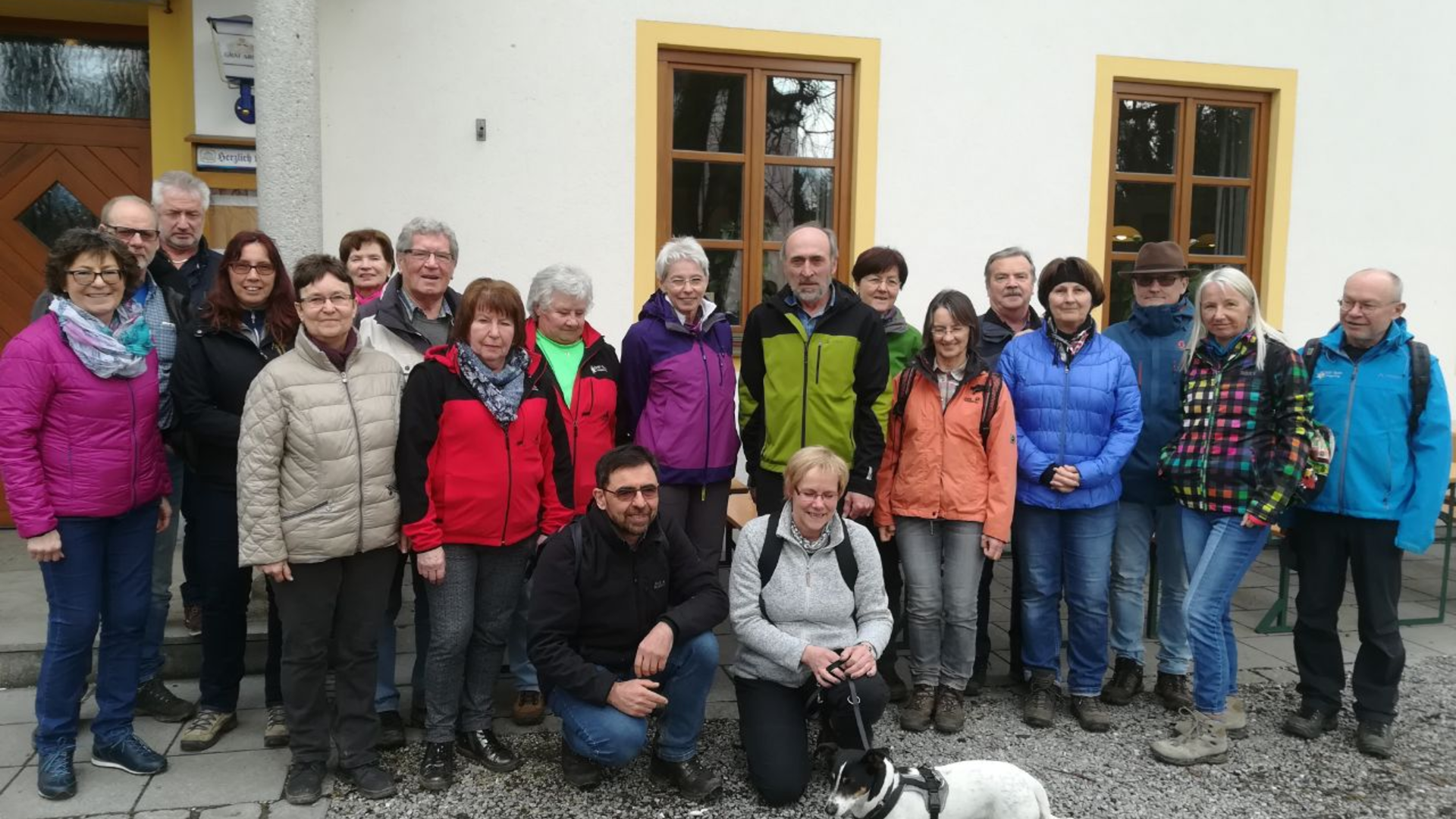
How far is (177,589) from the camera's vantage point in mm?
4922

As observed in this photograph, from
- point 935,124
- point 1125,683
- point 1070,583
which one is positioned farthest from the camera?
point 935,124

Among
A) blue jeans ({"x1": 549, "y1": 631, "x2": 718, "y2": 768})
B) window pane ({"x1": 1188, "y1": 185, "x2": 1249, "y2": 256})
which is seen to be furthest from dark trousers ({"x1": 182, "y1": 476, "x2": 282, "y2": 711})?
window pane ({"x1": 1188, "y1": 185, "x2": 1249, "y2": 256})

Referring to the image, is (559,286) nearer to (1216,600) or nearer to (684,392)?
(684,392)

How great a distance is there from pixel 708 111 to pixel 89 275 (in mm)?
3886

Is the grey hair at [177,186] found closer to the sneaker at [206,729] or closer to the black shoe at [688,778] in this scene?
the sneaker at [206,729]

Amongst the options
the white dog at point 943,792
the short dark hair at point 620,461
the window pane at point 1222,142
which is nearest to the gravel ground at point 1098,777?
the white dog at point 943,792

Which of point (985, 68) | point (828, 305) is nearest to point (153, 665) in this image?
point (828, 305)

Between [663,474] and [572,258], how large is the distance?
2479 millimetres

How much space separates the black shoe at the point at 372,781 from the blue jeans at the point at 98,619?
2.84 ft

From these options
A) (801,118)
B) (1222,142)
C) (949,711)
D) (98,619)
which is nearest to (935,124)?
(801,118)

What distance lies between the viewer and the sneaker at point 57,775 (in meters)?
3.35

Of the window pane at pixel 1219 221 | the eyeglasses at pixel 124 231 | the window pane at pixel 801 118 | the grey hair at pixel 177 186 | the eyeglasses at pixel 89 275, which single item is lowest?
the eyeglasses at pixel 89 275

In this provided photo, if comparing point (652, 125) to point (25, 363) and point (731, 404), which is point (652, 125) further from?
point (25, 363)

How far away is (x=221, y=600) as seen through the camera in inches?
147
